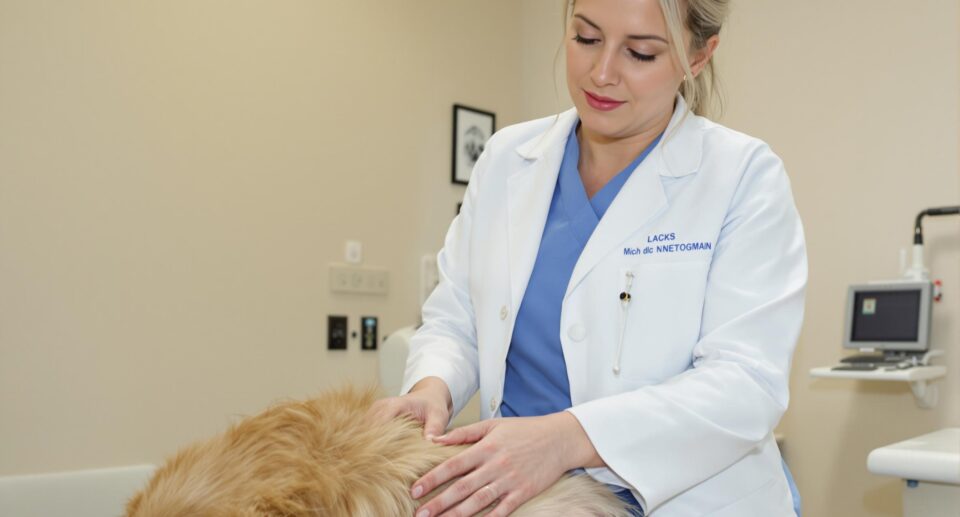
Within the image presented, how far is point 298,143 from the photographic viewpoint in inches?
130

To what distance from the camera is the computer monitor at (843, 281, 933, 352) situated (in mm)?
2559

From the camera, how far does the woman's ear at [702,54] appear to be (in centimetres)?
122

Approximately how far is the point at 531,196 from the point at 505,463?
1.69 feet

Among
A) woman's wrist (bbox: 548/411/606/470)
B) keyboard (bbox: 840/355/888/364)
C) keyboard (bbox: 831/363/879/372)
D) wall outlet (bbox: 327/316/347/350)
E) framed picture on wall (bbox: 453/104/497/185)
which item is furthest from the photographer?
framed picture on wall (bbox: 453/104/497/185)

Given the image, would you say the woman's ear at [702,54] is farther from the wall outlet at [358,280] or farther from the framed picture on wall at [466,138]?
the framed picture on wall at [466,138]

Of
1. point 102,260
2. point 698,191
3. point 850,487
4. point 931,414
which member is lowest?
point 850,487

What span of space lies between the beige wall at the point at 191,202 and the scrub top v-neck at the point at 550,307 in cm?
152

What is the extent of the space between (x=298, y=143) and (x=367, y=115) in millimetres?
359

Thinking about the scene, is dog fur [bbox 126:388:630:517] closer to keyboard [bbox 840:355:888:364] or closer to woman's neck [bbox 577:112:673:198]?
woman's neck [bbox 577:112:673:198]

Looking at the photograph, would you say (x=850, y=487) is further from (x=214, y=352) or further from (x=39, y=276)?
(x=39, y=276)

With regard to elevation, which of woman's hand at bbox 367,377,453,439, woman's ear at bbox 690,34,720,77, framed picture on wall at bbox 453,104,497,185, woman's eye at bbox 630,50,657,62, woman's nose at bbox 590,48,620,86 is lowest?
woman's hand at bbox 367,377,453,439

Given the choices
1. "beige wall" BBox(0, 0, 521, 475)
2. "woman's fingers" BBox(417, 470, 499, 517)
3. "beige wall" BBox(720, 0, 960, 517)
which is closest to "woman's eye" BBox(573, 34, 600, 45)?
"woman's fingers" BBox(417, 470, 499, 517)

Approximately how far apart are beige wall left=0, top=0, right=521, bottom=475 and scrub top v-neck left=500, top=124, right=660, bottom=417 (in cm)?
152

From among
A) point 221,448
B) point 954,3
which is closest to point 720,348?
point 221,448
